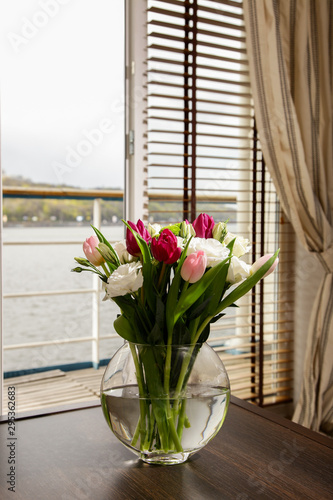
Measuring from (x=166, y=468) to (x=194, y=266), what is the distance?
38cm

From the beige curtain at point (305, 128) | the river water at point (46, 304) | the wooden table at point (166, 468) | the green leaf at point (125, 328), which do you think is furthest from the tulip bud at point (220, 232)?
the river water at point (46, 304)

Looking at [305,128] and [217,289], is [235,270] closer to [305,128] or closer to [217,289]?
[217,289]

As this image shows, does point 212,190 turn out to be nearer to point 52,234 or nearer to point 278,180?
point 278,180

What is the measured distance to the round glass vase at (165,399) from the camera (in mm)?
838

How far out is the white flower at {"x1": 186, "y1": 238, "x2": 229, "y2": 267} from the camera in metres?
0.83

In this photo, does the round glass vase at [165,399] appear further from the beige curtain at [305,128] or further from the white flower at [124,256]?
the beige curtain at [305,128]

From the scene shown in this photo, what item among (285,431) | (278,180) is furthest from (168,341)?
(278,180)

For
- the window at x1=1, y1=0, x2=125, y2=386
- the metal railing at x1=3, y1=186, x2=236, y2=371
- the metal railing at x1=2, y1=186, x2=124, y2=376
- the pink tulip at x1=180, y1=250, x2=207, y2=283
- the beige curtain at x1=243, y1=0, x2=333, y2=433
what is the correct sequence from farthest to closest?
the metal railing at x1=2, y1=186, x2=124, y2=376 < the metal railing at x1=3, y1=186, x2=236, y2=371 < the beige curtain at x1=243, y1=0, x2=333, y2=433 < the window at x1=1, y1=0, x2=125, y2=386 < the pink tulip at x1=180, y1=250, x2=207, y2=283

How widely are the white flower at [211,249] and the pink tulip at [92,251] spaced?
170 mm

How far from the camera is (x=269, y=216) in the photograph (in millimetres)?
2500

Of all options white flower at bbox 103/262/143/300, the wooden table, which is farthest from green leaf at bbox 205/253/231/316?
the wooden table

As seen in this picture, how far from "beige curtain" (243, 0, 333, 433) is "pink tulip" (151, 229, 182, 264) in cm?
160

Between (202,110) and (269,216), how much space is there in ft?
2.08

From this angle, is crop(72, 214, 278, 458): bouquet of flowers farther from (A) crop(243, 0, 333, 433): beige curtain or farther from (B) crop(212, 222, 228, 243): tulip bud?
(A) crop(243, 0, 333, 433): beige curtain
